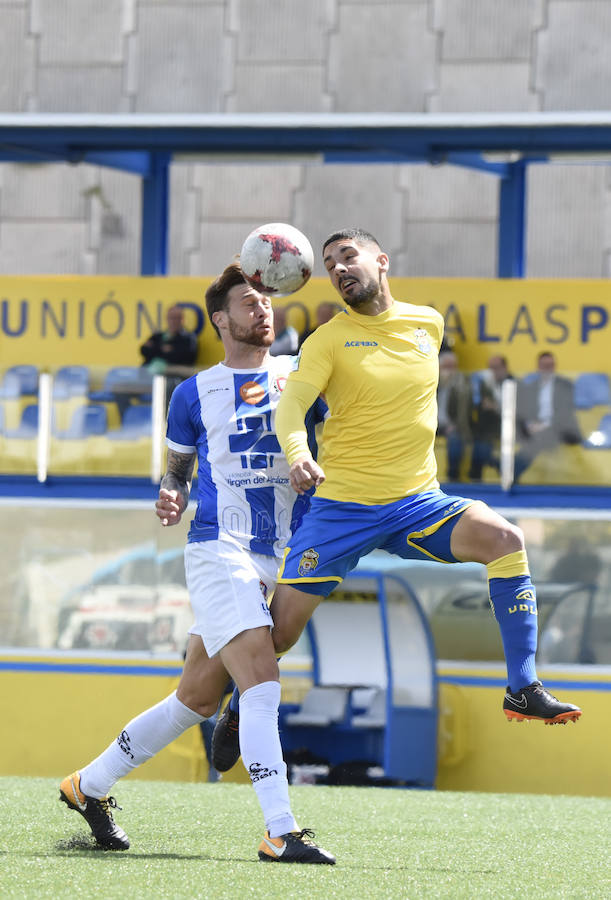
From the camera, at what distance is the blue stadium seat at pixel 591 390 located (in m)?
11.8

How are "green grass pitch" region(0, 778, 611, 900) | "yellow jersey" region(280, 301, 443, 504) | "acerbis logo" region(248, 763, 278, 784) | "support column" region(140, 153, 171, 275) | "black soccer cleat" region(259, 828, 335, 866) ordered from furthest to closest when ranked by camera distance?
1. "support column" region(140, 153, 171, 275)
2. "yellow jersey" region(280, 301, 443, 504)
3. "acerbis logo" region(248, 763, 278, 784)
4. "black soccer cleat" region(259, 828, 335, 866)
5. "green grass pitch" region(0, 778, 611, 900)

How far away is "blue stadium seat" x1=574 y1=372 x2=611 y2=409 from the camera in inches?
466

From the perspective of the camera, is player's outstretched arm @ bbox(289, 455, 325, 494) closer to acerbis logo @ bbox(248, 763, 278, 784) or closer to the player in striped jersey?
the player in striped jersey

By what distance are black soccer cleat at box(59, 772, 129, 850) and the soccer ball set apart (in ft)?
5.74

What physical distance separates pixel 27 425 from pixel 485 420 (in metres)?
3.62

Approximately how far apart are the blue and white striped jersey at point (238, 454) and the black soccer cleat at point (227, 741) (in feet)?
2.07

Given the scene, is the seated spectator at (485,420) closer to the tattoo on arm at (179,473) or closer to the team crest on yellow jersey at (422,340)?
the team crest on yellow jersey at (422,340)

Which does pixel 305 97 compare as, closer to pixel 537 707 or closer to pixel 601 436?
pixel 601 436

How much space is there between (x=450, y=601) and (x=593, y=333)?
8.08ft

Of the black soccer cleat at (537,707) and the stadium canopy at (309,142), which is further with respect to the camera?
the stadium canopy at (309,142)

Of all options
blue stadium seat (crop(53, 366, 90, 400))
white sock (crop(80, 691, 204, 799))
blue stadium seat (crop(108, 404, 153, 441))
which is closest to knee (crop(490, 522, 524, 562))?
white sock (crop(80, 691, 204, 799))

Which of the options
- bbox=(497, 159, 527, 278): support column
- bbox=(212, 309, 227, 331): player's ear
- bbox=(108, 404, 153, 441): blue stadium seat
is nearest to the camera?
bbox=(212, 309, 227, 331): player's ear

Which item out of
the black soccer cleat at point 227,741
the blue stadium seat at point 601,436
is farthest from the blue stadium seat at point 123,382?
the black soccer cleat at point 227,741

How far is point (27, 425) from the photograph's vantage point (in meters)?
12.6
